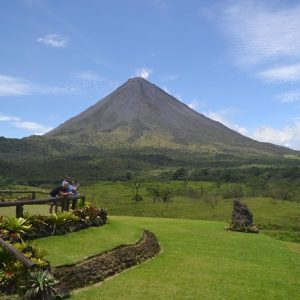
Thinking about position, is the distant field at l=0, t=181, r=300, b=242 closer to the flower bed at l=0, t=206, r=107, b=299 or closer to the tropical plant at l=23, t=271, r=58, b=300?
the flower bed at l=0, t=206, r=107, b=299

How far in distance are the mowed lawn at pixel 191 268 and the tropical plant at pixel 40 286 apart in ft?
4.38

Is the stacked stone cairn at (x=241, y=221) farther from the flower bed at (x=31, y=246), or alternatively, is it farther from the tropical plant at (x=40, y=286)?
the tropical plant at (x=40, y=286)

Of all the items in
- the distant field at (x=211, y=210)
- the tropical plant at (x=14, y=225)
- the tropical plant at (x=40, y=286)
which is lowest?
the distant field at (x=211, y=210)

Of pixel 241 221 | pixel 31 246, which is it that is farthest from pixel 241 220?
pixel 31 246

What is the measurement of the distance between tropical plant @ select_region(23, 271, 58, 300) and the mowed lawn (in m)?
1.33

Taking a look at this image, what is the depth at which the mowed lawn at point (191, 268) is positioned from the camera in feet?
50.9

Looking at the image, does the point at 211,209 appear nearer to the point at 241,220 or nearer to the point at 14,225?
the point at 241,220

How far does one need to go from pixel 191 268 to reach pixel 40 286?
26.6 feet

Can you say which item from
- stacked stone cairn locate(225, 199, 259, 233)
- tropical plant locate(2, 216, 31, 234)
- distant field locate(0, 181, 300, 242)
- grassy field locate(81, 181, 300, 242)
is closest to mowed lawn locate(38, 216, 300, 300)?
tropical plant locate(2, 216, 31, 234)

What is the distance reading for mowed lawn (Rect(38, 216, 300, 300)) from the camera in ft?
50.9

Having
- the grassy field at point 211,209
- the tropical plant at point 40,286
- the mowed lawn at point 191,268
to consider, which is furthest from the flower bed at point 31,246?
the grassy field at point 211,209

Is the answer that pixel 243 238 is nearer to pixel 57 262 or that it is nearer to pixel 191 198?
pixel 57 262

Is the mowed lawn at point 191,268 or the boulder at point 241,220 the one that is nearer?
the mowed lawn at point 191,268

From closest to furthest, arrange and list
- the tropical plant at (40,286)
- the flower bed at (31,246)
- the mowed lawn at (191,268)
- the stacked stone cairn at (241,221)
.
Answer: the tropical plant at (40,286) → the flower bed at (31,246) → the mowed lawn at (191,268) → the stacked stone cairn at (241,221)
